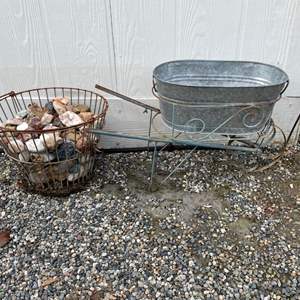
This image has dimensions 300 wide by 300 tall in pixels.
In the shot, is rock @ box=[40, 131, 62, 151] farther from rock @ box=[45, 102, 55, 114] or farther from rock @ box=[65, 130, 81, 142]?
rock @ box=[45, 102, 55, 114]

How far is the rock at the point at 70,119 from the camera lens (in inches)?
67.8

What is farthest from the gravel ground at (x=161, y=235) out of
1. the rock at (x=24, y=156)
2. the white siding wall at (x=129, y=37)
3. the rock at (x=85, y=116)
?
the white siding wall at (x=129, y=37)

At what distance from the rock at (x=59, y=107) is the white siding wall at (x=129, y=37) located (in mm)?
197

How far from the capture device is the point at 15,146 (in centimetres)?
→ 168

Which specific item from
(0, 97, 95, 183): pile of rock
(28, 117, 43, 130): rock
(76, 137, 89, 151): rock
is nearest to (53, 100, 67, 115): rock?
(0, 97, 95, 183): pile of rock

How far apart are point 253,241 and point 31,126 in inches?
47.5

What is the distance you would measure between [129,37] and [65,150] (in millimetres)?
712

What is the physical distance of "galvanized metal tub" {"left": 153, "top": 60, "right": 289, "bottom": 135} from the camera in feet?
4.95

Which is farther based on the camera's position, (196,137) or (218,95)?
(196,137)

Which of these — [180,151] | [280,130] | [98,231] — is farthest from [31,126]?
[280,130]

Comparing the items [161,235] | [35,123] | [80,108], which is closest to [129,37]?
[80,108]

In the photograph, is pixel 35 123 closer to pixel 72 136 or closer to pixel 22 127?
pixel 22 127

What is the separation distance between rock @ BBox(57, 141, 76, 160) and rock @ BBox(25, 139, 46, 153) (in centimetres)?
8

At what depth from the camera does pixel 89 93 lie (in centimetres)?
202
